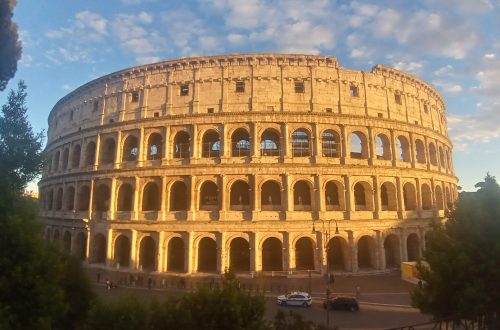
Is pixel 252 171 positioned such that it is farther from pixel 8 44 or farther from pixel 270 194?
pixel 8 44

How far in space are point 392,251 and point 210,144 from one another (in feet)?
63.1

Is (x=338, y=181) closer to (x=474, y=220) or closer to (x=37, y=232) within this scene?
(x=474, y=220)

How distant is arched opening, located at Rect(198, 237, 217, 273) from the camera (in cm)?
2800

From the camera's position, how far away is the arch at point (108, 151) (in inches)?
1221

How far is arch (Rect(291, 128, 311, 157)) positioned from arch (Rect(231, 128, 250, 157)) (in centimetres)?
407

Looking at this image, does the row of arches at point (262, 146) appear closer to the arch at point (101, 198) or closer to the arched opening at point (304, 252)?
the arch at point (101, 198)

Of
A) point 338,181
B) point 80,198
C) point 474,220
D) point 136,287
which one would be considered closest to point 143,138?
point 80,198

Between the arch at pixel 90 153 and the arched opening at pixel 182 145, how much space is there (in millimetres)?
9093

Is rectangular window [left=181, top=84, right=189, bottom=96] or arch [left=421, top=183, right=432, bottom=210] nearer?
rectangular window [left=181, top=84, right=189, bottom=96]

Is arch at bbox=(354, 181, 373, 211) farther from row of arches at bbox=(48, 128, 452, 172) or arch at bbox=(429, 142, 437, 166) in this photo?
arch at bbox=(429, 142, 437, 166)

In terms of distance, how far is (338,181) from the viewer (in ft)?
88.3

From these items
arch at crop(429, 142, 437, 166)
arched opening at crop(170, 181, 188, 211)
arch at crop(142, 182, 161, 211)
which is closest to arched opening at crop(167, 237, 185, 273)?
arched opening at crop(170, 181, 188, 211)

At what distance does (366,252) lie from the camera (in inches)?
1148

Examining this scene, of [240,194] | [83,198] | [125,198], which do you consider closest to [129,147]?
[125,198]
